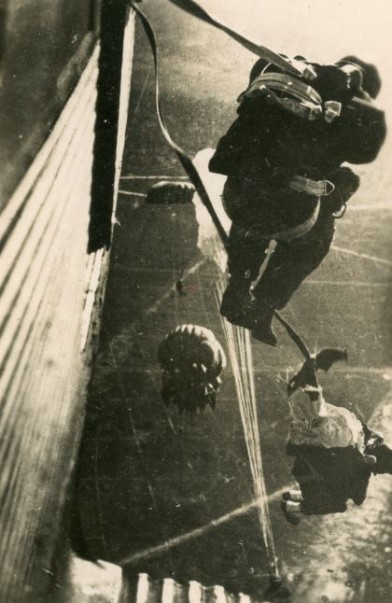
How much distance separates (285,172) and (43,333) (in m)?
1.63

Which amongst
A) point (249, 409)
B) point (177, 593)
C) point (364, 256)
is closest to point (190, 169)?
point (364, 256)

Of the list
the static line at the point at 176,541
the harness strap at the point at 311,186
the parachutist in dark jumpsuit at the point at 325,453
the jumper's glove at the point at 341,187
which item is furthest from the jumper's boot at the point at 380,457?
the harness strap at the point at 311,186

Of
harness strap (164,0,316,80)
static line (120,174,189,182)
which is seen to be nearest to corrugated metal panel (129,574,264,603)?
static line (120,174,189,182)

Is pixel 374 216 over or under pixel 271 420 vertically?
over

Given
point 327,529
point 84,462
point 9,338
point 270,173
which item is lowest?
point 327,529

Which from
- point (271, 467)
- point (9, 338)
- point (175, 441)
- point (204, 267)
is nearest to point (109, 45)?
point (204, 267)

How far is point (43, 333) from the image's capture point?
8.54 ft

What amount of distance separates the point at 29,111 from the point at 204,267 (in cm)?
145

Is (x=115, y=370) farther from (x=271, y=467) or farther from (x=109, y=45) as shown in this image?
(x=109, y=45)

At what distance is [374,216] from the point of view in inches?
130

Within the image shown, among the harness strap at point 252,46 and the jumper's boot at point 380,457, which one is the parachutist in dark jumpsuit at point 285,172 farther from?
the jumper's boot at point 380,457

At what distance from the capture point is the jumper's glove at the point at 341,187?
128 inches

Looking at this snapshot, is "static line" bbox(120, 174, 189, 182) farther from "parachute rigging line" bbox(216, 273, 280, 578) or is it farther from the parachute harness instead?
"parachute rigging line" bbox(216, 273, 280, 578)

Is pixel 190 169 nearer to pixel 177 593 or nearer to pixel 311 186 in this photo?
pixel 311 186
